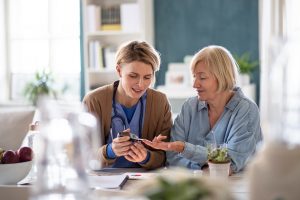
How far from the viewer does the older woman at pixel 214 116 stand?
2.16 m

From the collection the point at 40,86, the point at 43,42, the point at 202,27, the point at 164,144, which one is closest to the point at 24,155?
the point at 164,144

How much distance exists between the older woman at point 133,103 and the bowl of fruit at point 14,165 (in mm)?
555

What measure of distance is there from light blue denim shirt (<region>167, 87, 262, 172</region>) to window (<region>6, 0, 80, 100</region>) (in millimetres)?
3565

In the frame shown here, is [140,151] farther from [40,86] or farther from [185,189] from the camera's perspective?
[40,86]

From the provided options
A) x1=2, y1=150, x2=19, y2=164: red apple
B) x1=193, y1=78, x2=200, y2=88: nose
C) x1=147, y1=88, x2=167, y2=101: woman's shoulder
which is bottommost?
x1=2, y1=150, x2=19, y2=164: red apple

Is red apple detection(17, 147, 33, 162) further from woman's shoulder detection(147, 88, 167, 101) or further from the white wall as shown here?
the white wall

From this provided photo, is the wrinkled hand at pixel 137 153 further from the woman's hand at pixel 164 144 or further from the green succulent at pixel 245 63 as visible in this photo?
the green succulent at pixel 245 63

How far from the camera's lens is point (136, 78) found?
2.33 meters

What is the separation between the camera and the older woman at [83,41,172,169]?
2.33 m

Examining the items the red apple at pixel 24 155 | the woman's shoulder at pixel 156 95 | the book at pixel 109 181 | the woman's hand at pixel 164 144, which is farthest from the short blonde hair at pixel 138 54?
the red apple at pixel 24 155

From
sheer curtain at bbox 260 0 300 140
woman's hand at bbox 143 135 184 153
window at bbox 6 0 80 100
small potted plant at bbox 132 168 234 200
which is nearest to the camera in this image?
small potted plant at bbox 132 168 234 200

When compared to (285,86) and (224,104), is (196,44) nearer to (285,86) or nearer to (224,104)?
(224,104)

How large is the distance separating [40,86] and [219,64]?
3629mm

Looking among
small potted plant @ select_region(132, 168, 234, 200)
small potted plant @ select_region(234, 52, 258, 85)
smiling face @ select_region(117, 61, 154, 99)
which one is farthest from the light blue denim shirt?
small potted plant @ select_region(234, 52, 258, 85)
